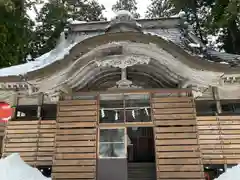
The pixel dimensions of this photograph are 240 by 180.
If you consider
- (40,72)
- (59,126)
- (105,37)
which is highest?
(105,37)

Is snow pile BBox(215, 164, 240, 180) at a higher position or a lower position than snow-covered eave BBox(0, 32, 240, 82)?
lower

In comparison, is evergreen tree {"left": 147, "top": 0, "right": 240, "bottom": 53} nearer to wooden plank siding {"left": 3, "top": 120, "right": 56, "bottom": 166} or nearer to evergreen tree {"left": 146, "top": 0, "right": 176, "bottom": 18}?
evergreen tree {"left": 146, "top": 0, "right": 176, "bottom": 18}

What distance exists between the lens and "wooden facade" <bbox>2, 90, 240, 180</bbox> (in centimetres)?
614

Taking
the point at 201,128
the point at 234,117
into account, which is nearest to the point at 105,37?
the point at 201,128

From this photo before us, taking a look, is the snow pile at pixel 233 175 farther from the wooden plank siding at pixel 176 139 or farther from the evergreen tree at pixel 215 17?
the evergreen tree at pixel 215 17

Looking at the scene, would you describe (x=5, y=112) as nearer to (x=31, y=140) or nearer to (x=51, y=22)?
(x=31, y=140)

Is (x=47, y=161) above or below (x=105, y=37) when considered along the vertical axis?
below

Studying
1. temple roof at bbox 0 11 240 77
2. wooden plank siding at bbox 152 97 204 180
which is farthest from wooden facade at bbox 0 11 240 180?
temple roof at bbox 0 11 240 77

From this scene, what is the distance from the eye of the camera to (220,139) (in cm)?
748

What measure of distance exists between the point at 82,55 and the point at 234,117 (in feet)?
15.5

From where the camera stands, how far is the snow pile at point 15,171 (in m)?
5.61

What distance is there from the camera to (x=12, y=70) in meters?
8.77

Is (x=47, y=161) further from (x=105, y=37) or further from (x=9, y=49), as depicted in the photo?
(x=9, y=49)

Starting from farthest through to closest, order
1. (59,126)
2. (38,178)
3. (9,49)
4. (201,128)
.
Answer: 1. (9,49)
2. (201,128)
3. (59,126)
4. (38,178)
